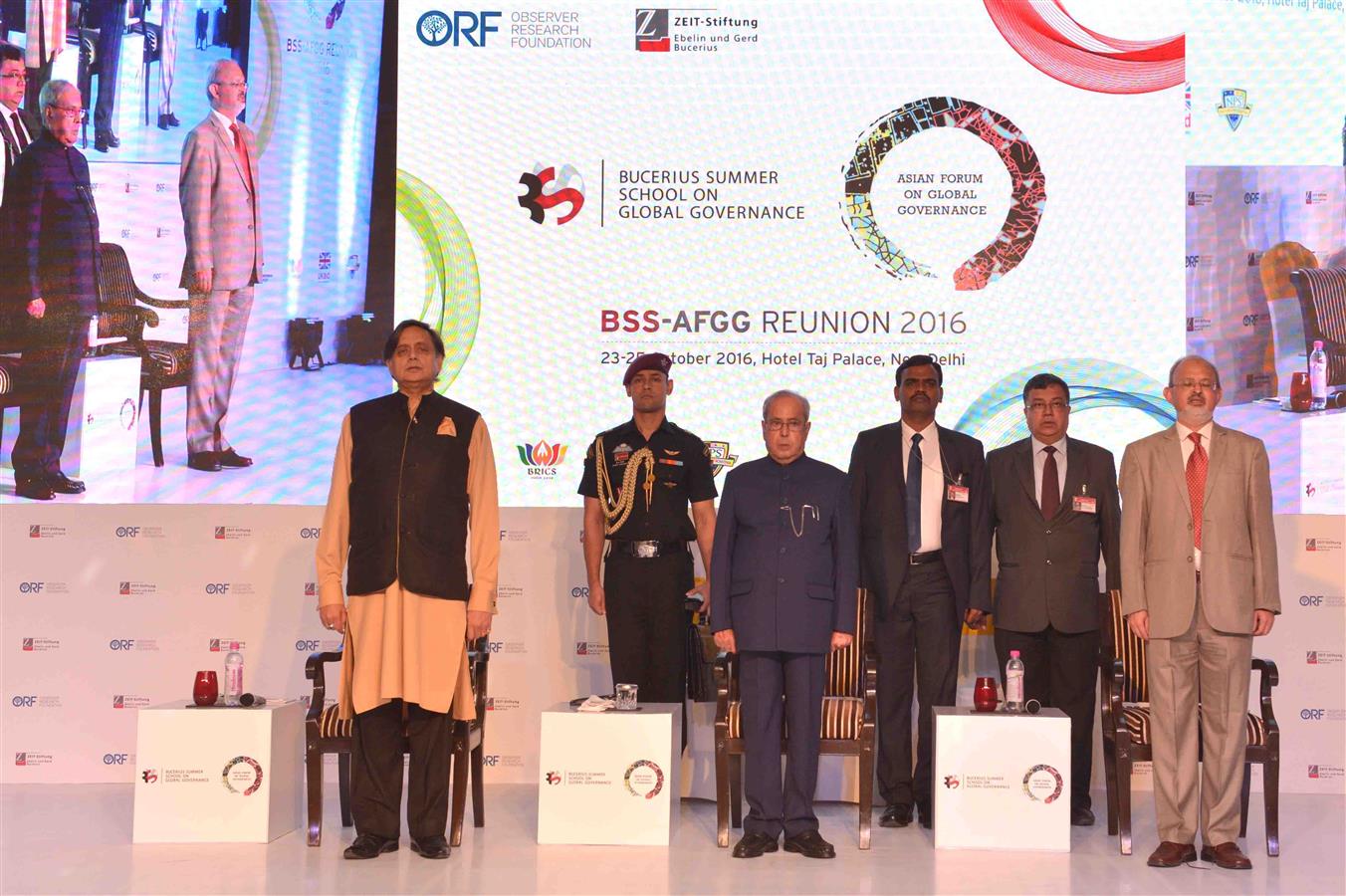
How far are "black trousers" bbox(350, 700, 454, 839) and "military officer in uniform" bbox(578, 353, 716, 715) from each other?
0.95m

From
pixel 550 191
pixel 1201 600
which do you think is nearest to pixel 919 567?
pixel 1201 600

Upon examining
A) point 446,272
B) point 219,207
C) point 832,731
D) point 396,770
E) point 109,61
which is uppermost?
point 109,61

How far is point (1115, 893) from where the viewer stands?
4.30 metres

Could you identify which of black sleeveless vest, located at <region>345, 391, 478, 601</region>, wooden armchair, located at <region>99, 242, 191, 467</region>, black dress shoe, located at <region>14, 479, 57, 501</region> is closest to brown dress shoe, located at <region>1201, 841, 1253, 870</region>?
black sleeveless vest, located at <region>345, 391, 478, 601</region>

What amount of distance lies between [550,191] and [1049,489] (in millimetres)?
Result: 2767

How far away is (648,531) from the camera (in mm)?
5469

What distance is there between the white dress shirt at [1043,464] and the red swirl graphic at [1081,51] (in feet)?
6.50

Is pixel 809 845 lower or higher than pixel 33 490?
lower

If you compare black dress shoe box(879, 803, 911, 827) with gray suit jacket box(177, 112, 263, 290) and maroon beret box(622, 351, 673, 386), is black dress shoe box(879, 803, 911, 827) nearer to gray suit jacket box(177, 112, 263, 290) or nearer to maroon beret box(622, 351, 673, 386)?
maroon beret box(622, 351, 673, 386)

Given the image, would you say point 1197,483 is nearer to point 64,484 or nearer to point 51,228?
point 64,484

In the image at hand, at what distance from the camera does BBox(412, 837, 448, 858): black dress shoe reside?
15.4 ft

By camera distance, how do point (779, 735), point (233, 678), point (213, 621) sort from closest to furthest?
point (779, 735)
point (233, 678)
point (213, 621)

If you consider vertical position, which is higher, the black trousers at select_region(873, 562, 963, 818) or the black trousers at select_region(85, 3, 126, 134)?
the black trousers at select_region(85, 3, 126, 134)

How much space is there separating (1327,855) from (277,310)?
5073 millimetres
